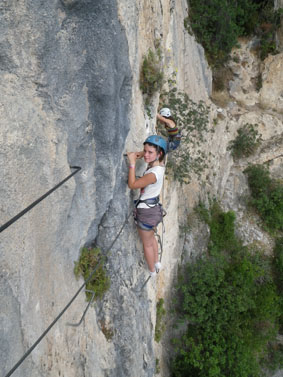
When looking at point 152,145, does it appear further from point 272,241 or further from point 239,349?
point 272,241

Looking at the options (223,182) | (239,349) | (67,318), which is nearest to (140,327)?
(67,318)

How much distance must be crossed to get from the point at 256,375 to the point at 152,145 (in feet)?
24.2

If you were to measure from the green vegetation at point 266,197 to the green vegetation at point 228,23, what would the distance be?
4457 mm

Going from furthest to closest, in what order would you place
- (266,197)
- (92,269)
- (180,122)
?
(266,197)
(180,122)
(92,269)

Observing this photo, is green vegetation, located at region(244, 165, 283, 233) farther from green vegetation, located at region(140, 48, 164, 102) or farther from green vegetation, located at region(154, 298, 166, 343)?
green vegetation, located at region(140, 48, 164, 102)

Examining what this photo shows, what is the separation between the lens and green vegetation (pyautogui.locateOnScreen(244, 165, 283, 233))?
30.8 ft

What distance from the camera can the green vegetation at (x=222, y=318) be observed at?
6.73 meters

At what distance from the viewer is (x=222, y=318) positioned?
6953 millimetres

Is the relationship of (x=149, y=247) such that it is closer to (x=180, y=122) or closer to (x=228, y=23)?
(x=180, y=122)

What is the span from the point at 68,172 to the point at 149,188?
4.24 feet

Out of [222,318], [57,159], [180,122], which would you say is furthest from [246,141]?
[57,159]

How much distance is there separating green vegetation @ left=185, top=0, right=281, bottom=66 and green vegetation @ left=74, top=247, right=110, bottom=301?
7754 millimetres

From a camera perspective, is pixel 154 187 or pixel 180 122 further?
pixel 180 122

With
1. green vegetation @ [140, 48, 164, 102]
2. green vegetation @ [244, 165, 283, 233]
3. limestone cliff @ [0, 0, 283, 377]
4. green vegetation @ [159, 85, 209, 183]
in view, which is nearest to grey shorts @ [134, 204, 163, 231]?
limestone cliff @ [0, 0, 283, 377]
